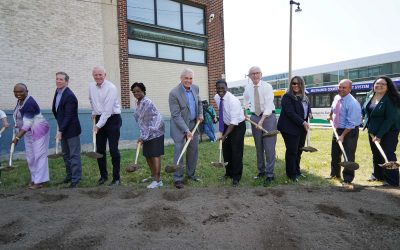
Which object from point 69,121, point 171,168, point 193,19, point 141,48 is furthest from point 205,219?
point 193,19

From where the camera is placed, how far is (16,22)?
8773 millimetres

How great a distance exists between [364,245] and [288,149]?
256 centimetres

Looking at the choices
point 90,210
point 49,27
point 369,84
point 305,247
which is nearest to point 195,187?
point 90,210

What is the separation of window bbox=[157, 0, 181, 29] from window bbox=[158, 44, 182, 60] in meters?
0.76

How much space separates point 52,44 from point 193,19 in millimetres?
5355

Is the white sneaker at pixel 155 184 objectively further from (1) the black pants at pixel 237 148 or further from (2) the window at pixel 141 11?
(2) the window at pixel 141 11

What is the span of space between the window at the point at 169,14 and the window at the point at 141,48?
930 mm

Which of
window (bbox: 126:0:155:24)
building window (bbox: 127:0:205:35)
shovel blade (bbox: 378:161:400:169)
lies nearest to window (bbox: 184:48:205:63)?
building window (bbox: 127:0:205:35)

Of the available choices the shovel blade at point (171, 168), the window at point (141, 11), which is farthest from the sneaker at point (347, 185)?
the window at point (141, 11)

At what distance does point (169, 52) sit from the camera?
1181 centimetres

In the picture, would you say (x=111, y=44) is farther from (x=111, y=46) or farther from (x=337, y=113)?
(x=337, y=113)

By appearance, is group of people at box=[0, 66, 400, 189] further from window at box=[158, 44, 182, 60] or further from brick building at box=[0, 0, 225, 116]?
window at box=[158, 44, 182, 60]

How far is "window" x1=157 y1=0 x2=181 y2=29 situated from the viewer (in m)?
11.5

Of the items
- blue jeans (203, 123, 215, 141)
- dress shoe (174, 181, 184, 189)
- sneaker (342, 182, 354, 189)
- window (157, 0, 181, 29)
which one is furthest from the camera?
blue jeans (203, 123, 215, 141)
